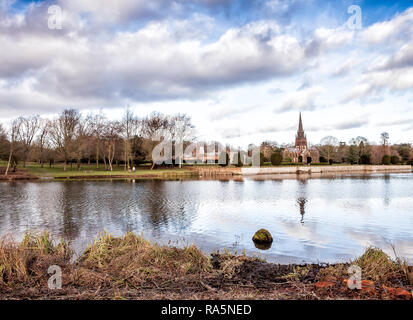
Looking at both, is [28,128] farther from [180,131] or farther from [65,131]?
[180,131]

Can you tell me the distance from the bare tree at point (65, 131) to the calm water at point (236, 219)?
26824 mm

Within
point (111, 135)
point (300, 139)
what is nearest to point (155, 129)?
point (111, 135)

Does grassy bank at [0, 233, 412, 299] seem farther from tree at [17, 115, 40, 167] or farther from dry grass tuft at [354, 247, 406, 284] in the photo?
tree at [17, 115, 40, 167]

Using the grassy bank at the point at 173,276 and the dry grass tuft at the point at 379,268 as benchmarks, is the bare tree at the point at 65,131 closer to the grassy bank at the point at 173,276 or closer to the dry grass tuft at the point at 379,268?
the grassy bank at the point at 173,276

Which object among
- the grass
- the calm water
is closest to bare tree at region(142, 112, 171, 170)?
the calm water

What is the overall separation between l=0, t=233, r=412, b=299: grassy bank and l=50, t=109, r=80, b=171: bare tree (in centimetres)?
4647

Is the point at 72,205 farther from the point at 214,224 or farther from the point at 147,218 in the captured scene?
the point at 214,224

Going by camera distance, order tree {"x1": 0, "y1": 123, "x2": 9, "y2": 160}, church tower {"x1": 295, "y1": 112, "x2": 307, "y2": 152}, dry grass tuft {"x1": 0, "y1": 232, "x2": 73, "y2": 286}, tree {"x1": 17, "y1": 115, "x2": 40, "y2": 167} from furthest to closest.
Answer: church tower {"x1": 295, "y1": 112, "x2": 307, "y2": 152}, tree {"x1": 17, "y1": 115, "x2": 40, "y2": 167}, tree {"x1": 0, "y1": 123, "x2": 9, "y2": 160}, dry grass tuft {"x1": 0, "y1": 232, "x2": 73, "y2": 286}

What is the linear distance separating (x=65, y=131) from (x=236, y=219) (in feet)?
143

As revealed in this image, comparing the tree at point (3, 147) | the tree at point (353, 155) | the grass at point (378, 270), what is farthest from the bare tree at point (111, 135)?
the tree at point (353, 155)

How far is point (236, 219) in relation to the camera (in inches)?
661

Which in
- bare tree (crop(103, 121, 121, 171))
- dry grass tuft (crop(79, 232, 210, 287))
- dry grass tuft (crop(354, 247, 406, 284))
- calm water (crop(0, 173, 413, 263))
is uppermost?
bare tree (crop(103, 121, 121, 171))

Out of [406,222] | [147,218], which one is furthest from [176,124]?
[406,222]

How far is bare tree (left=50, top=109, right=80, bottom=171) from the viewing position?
51750 millimetres
